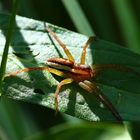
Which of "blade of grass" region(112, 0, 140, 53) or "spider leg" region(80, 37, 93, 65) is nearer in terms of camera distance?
"spider leg" region(80, 37, 93, 65)

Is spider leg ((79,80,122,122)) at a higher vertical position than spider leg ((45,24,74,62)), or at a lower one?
lower

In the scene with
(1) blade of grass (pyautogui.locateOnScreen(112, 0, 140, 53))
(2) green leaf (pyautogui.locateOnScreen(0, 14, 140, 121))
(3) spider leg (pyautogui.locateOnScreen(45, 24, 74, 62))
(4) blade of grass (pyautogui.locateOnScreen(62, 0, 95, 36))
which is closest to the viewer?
(2) green leaf (pyautogui.locateOnScreen(0, 14, 140, 121))

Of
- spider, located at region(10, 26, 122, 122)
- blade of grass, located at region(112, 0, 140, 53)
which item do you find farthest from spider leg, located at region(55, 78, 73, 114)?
blade of grass, located at region(112, 0, 140, 53)

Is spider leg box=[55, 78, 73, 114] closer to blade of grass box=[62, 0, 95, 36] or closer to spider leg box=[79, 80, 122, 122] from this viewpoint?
spider leg box=[79, 80, 122, 122]

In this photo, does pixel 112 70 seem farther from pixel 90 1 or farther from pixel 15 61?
pixel 90 1

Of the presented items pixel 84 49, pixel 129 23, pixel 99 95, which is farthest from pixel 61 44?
pixel 129 23

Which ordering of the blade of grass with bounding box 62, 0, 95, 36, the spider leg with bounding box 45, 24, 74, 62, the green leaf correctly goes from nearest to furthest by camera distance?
the green leaf → the spider leg with bounding box 45, 24, 74, 62 → the blade of grass with bounding box 62, 0, 95, 36

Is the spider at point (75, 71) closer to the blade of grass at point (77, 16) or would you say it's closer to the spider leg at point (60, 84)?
the spider leg at point (60, 84)
